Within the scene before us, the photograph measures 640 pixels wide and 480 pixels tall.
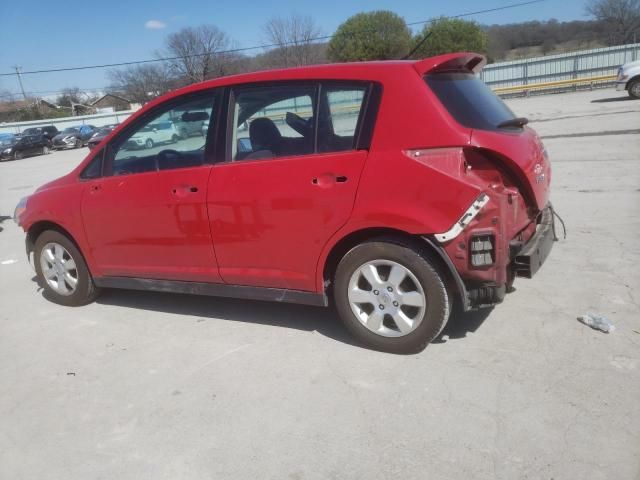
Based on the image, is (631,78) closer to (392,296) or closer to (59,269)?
(392,296)

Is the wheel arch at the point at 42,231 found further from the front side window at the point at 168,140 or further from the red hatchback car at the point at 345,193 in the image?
the front side window at the point at 168,140

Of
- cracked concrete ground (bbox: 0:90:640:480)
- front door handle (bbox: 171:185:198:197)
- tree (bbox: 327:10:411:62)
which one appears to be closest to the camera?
cracked concrete ground (bbox: 0:90:640:480)

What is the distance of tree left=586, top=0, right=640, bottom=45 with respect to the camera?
47.3m

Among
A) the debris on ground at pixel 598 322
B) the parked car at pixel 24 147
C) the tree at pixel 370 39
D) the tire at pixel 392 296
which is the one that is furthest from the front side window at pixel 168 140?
the tree at pixel 370 39

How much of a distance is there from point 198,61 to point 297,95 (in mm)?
46726

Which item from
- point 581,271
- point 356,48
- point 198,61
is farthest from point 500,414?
point 198,61

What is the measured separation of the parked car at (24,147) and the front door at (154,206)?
30.9 meters

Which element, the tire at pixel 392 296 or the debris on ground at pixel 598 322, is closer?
the tire at pixel 392 296

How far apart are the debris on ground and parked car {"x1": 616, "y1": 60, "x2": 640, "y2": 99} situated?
1892 cm

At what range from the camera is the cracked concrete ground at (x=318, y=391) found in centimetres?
258

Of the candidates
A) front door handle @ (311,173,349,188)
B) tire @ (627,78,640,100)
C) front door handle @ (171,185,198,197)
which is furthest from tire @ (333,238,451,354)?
tire @ (627,78,640,100)

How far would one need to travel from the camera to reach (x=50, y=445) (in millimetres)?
2926

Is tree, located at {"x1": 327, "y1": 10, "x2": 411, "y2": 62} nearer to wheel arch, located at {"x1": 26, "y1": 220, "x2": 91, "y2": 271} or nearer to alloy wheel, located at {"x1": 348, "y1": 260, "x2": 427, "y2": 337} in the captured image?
wheel arch, located at {"x1": 26, "y1": 220, "x2": 91, "y2": 271}

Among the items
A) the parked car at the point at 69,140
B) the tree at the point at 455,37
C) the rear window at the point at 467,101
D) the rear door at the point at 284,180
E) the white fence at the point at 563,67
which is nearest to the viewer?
the rear window at the point at 467,101
